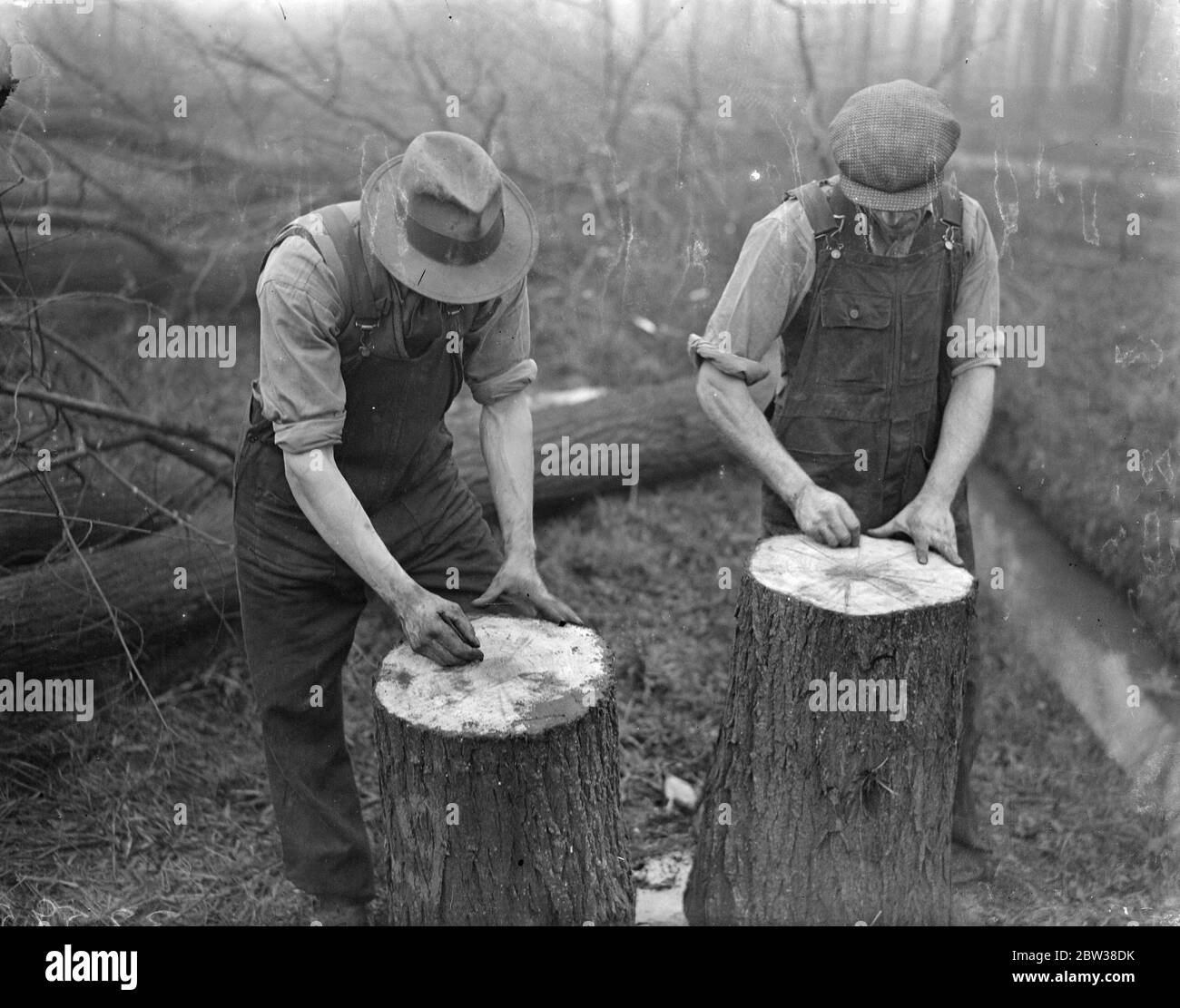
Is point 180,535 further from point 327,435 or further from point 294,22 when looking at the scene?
point 294,22

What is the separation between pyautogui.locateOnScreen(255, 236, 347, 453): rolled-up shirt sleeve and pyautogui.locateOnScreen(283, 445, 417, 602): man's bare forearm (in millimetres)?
42

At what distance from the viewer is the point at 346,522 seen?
2.76 meters

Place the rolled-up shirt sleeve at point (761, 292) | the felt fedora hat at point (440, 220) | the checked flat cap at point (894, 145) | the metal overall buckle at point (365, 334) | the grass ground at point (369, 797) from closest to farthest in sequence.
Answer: the felt fedora hat at point (440, 220), the metal overall buckle at point (365, 334), the checked flat cap at point (894, 145), the rolled-up shirt sleeve at point (761, 292), the grass ground at point (369, 797)

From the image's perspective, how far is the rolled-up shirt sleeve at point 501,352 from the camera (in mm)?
3000

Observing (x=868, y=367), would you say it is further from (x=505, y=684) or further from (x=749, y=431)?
(x=505, y=684)

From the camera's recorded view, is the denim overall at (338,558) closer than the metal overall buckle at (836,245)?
Yes

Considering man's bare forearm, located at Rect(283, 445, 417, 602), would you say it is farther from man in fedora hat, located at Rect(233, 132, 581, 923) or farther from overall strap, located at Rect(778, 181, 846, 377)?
overall strap, located at Rect(778, 181, 846, 377)

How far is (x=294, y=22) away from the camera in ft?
13.9

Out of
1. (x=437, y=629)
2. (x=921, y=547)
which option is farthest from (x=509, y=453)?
(x=921, y=547)

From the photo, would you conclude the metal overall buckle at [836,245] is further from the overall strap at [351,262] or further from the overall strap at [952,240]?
the overall strap at [351,262]


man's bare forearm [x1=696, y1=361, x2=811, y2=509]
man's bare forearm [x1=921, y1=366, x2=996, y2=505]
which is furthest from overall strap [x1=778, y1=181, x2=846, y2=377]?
man's bare forearm [x1=921, y1=366, x2=996, y2=505]

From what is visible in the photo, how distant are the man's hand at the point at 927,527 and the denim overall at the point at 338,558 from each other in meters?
1.04

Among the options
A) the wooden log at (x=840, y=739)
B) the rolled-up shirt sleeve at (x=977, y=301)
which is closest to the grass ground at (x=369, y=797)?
the wooden log at (x=840, y=739)
